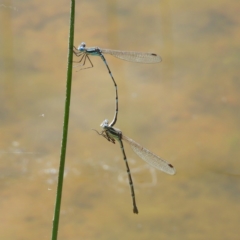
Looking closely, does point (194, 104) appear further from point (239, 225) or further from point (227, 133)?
point (239, 225)

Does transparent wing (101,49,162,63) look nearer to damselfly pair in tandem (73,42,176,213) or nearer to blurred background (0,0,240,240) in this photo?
damselfly pair in tandem (73,42,176,213)

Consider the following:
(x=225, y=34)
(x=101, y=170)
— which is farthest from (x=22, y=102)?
(x=225, y=34)

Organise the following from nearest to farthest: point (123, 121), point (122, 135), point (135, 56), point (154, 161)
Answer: point (122, 135), point (154, 161), point (135, 56), point (123, 121)

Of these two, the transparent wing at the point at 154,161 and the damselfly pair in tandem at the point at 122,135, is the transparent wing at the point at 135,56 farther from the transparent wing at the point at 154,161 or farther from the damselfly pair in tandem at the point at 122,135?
the transparent wing at the point at 154,161

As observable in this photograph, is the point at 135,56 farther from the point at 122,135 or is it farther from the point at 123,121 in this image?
the point at 123,121

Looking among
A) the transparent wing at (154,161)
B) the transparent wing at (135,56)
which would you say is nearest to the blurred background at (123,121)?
the transparent wing at (135,56)

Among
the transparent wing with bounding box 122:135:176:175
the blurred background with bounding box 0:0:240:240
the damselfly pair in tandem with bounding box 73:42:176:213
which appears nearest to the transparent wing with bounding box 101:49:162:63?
the damselfly pair in tandem with bounding box 73:42:176:213

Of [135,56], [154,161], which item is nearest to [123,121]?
[135,56]

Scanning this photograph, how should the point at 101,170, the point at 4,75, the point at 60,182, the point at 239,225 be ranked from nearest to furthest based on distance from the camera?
the point at 60,182, the point at 239,225, the point at 101,170, the point at 4,75
